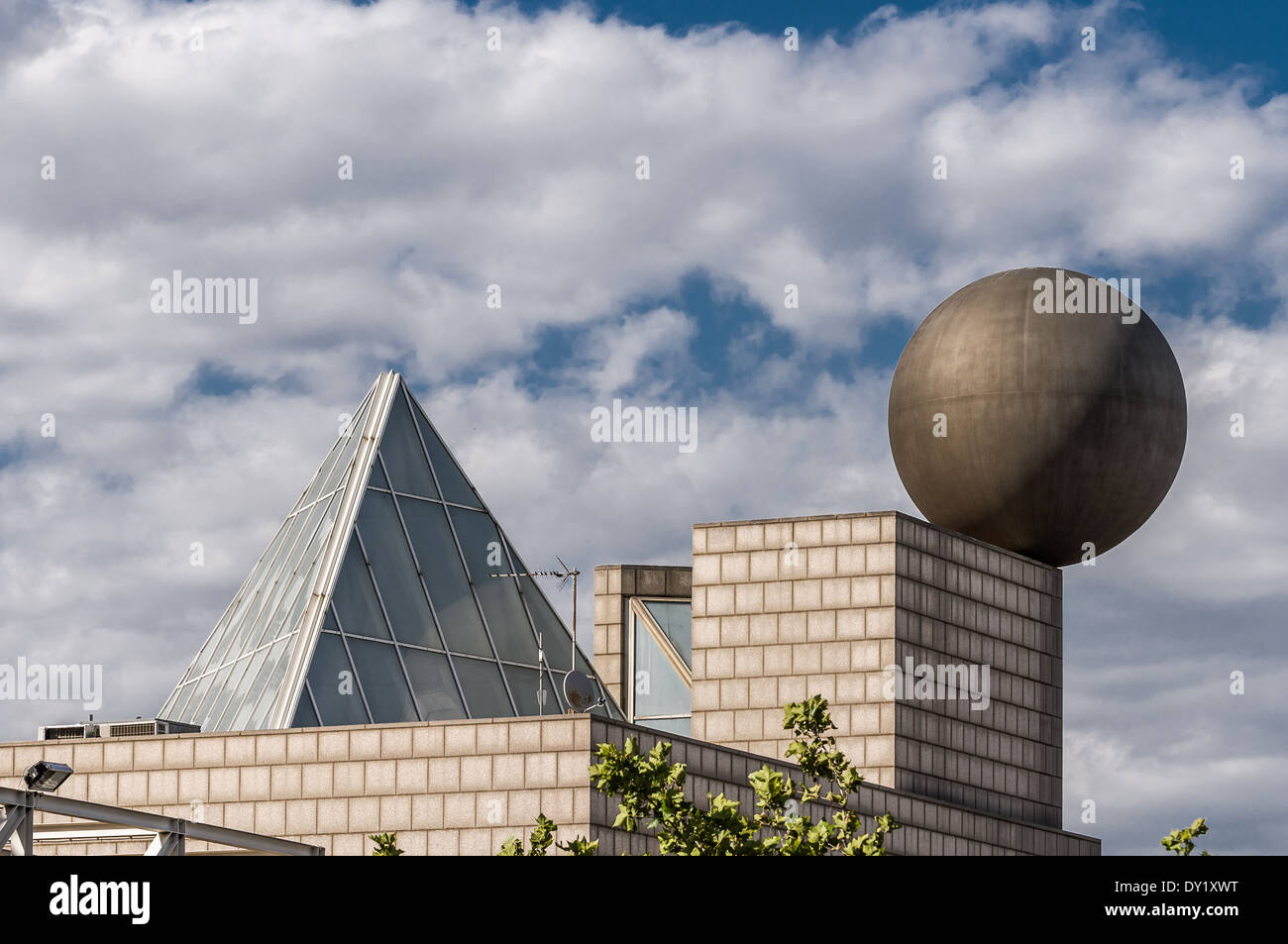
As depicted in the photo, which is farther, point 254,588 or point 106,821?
point 254,588

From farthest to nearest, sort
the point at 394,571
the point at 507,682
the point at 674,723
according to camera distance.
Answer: the point at 674,723
the point at 507,682
the point at 394,571

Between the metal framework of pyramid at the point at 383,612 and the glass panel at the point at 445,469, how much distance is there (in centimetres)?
4

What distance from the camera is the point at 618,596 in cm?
6812

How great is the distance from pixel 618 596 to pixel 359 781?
26.3m

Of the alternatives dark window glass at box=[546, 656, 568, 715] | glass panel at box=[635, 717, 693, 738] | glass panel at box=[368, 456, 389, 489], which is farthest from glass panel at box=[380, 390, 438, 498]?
glass panel at box=[635, 717, 693, 738]

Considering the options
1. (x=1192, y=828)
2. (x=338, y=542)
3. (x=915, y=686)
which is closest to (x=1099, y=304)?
(x=915, y=686)

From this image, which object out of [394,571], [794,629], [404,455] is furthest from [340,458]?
[794,629]

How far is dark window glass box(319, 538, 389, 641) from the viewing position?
48812 millimetres

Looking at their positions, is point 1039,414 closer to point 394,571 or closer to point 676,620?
point 676,620

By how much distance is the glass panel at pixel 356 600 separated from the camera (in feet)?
160

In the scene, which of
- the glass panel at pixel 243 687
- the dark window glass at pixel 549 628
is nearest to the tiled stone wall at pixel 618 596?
the dark window glass at pixel 549 628

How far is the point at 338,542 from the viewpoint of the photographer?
5006 centimetres

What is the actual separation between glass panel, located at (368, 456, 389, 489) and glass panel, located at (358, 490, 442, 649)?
0.24 meters
